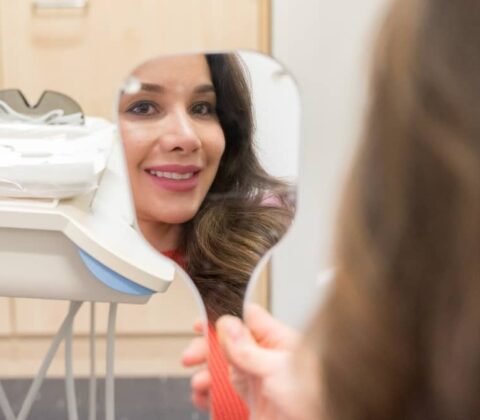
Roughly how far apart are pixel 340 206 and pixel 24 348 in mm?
1359

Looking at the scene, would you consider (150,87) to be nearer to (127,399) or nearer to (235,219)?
(235,219)

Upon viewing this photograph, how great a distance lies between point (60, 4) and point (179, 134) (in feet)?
3.45

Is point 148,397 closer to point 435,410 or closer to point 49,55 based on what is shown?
point 49,55

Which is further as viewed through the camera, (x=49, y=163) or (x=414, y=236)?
(x=49, y=163)

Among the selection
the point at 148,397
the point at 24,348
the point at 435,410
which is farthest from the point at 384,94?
the point at 24,348

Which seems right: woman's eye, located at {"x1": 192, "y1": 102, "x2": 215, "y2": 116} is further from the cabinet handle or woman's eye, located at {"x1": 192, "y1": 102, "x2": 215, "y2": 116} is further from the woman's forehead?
the cabinet handle

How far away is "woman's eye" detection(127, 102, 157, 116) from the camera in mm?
403

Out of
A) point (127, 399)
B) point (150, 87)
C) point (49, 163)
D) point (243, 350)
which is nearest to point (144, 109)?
point (150, 87)

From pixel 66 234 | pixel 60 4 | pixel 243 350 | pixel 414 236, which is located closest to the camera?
pixel 414 236

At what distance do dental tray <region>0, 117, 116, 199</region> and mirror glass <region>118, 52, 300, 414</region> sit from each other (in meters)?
0.22

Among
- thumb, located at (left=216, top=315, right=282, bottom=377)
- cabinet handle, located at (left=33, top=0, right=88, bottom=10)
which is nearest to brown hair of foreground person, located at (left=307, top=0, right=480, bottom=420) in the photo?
thumb, located at (left=216, top=315, right=282, bottom=377)

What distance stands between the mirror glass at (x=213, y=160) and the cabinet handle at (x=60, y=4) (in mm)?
1020

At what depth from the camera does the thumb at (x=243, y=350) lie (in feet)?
1.22

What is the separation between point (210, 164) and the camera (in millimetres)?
411
